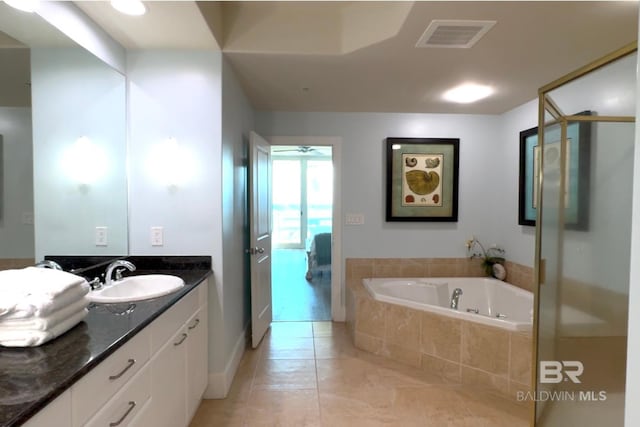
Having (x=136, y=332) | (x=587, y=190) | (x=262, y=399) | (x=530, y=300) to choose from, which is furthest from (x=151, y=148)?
(x=530, y=300)

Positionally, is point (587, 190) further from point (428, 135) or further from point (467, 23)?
point (428, 135)

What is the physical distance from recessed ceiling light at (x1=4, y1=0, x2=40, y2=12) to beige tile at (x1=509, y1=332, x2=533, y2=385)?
10.7ft

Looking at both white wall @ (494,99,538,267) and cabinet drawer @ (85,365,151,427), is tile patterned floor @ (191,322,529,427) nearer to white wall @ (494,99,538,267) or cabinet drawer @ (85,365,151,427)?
cabinet drawer @ (85,365,151,427)

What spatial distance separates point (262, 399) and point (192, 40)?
7.80ft

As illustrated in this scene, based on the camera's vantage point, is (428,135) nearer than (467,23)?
No

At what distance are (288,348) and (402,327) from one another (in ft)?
3.44

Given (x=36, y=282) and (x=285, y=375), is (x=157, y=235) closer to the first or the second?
(x=36, y=282)

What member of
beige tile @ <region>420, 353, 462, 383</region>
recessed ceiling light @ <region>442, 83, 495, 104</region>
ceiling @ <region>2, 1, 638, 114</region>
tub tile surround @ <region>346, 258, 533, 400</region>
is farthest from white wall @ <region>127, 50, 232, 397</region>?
recessed ceiling light @ <region>442, 83, 495, 104</region>

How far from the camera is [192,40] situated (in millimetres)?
1898

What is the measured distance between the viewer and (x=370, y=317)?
2.73m

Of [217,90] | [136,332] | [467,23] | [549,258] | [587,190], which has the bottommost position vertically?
[136,332]

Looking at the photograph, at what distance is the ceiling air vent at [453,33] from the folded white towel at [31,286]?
6.88 feet

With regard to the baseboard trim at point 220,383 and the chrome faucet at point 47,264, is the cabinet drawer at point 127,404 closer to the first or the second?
the chrome faucet at point 47,264

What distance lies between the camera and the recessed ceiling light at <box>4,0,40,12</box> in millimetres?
1315
